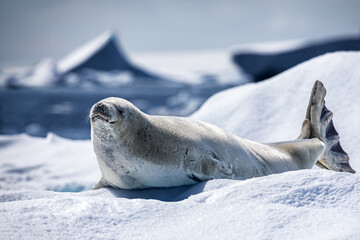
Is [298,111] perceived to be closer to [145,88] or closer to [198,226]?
[198,226]

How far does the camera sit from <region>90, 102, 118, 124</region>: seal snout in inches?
95.6

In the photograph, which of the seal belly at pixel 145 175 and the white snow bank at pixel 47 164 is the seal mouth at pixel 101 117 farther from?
the white snow bank at pixel 47 164

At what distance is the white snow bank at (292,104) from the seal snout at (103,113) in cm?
266

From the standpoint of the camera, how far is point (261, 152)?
347cm

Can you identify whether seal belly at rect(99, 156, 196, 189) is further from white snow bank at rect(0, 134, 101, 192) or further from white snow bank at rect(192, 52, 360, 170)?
white snow bank at rect(0, 134, 101, 192)

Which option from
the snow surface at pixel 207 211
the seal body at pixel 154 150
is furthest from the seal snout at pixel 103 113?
the snow surface at pixel 207 211

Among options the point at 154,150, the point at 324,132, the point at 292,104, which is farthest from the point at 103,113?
the point at 292,104

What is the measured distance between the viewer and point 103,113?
244 cm

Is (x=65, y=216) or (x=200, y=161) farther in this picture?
(x=200, y=161)

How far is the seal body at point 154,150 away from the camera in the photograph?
Answer: 2566mm

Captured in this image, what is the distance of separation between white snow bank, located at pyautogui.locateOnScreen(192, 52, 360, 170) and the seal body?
1.95 meters

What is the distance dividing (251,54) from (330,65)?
3130 centimetres

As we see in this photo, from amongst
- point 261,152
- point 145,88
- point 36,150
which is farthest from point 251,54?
point 261,152

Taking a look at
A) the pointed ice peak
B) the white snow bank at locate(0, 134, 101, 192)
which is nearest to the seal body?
the white snow bank at locate(0, 134, 101, 192)
